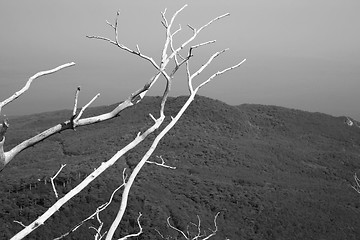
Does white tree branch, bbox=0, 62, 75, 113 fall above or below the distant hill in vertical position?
above

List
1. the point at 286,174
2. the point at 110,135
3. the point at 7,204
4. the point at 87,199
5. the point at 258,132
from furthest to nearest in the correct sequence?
1. the point at 258,132
2. the point at 110,135
3. the point at 286,174
4. the point at 87,199
5. the point at 7,204

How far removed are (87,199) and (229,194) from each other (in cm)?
1766

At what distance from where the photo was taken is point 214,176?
171 ft

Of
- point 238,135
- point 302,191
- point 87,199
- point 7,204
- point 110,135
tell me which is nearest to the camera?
point 7,204

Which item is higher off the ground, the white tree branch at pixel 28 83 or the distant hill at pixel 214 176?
the white tree branch at pixel 28 83

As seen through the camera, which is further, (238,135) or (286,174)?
(238,135)

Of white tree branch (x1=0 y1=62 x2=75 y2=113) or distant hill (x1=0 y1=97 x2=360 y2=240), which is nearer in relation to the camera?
white tree branch (x1=0 y1=62 x2=75 y2=113)

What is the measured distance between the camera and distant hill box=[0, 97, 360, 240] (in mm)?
33000

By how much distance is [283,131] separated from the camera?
88.0 metres

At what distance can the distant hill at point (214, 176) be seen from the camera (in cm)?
3300

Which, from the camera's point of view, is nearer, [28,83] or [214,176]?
[28,83]

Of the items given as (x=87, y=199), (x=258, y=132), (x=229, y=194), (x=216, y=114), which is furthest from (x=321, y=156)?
(x=87, y=199)

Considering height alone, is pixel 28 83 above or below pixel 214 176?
above

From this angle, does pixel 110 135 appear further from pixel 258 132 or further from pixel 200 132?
pixel 258 132
